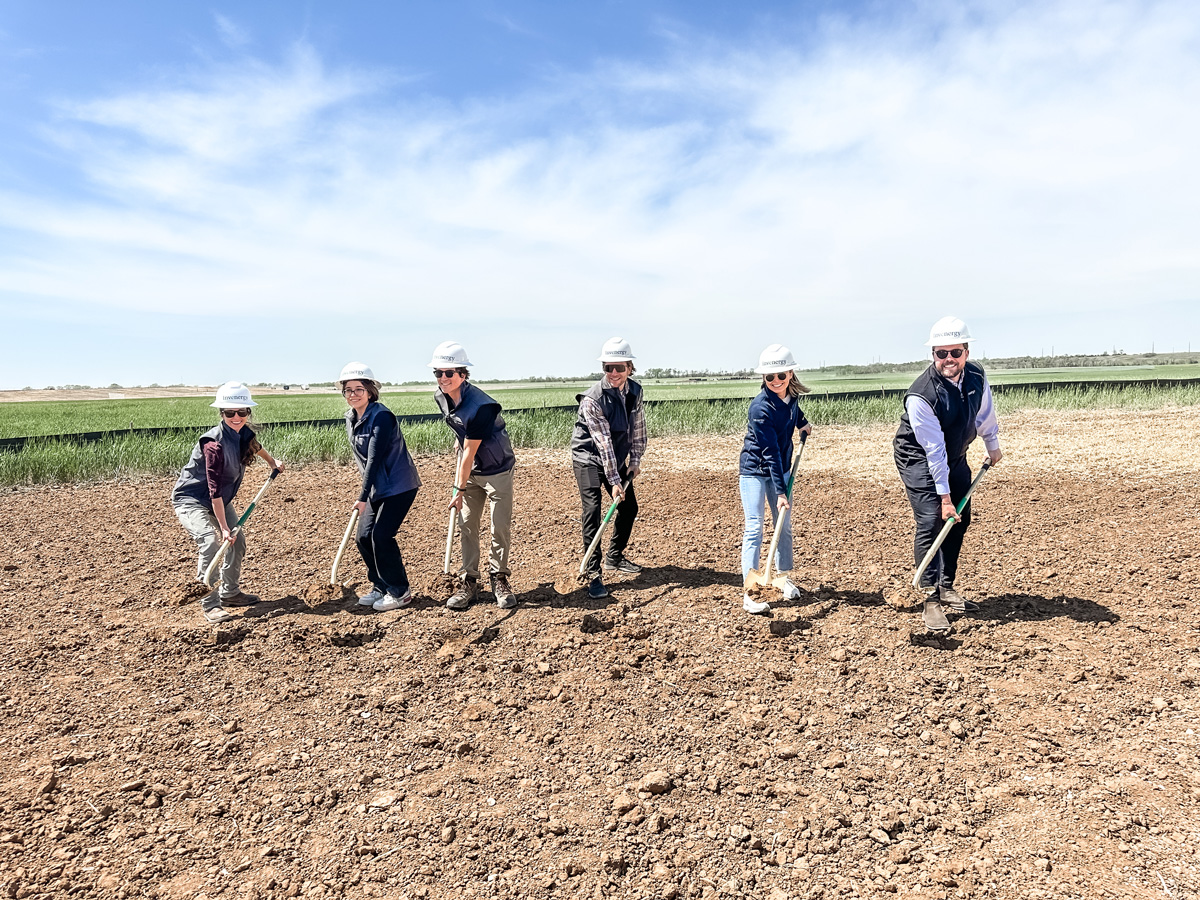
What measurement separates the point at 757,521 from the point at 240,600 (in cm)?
420

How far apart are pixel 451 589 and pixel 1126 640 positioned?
472cm

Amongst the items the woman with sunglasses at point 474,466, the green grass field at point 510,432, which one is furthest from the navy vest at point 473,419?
the green grass field at point 510,432

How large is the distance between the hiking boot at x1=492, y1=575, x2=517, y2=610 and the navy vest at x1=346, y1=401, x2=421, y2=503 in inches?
38.9

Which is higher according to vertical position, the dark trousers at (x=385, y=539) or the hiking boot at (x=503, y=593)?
the dark trousers at (x=385, y=539)

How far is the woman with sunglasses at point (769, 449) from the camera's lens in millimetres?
4836

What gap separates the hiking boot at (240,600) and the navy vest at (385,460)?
1.65m

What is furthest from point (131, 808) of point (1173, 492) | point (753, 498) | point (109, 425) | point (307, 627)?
point (109, 425)

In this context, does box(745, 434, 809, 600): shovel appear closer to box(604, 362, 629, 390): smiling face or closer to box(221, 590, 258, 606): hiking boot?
box(604, 362, 629, 390): smiling face

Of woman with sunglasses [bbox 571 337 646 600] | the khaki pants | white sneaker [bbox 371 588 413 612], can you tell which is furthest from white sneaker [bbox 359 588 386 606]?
woman with sunglasses [bbox 571 337 646 600]

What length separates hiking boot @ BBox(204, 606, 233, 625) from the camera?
5.35m

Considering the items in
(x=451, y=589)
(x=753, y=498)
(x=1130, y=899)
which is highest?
(x=753, y=498)

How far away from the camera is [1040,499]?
8500 millimetres

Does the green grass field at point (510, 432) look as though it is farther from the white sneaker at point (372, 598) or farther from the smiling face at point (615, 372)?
the smiling face at point (615, 372)

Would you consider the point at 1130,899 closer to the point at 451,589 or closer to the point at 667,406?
the point at 451,589
